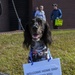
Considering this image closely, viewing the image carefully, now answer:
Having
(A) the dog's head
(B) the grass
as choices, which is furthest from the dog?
(B) the grass

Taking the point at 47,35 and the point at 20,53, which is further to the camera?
the point at 20,53

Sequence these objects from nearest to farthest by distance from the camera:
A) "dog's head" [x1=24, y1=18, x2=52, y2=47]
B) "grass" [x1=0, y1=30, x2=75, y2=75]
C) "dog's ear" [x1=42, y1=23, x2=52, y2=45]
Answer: "dog's head" [x1=24, y1=18, x2=52, y2=47] < "dog's ear" [x1=42, y1=23, x2=52, y2=45] < "grass" [x1=0, y1=30, x2=75, y2=75]

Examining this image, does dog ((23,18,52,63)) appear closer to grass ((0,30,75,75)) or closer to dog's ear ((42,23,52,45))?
dog's ear ((42,23,52,45))

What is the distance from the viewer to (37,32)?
5262 mm

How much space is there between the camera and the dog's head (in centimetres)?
527

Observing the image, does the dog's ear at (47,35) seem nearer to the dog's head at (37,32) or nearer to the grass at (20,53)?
the dog's head at (37,32)

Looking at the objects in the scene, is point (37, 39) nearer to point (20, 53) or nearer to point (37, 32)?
point (37, 32)

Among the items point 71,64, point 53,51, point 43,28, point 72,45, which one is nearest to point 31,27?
point 43,28

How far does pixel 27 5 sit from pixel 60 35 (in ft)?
27.7

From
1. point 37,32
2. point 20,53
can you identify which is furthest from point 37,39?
point 20,53

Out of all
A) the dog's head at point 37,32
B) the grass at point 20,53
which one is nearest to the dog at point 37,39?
the dog's head at point 37,32

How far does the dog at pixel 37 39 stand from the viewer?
208 inches

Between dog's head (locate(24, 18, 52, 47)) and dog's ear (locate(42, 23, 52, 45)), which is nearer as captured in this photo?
dog's head (locate(24, 18, 52, 47))

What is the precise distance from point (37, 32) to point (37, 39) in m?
0.10
